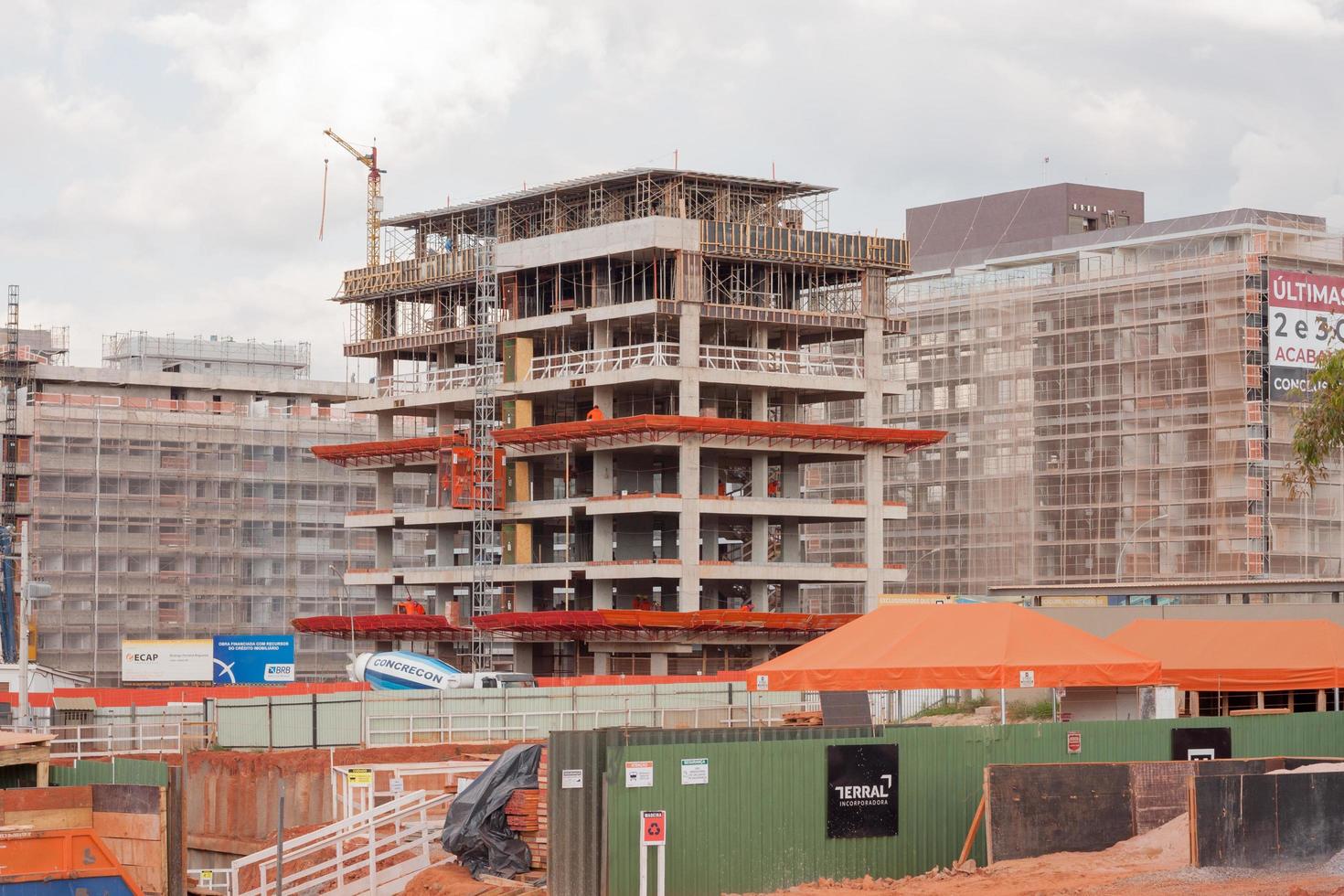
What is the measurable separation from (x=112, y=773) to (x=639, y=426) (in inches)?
1728

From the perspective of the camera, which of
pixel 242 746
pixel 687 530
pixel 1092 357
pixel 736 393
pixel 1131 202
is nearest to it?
pixel 242 746

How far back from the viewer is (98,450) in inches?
3999

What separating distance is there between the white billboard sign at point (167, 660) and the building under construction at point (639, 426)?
4.94 metres

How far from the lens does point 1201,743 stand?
107ft

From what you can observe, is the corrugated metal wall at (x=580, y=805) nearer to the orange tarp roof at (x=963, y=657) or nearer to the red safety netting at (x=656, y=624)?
the orange tarp roof at (x=963, y=657)

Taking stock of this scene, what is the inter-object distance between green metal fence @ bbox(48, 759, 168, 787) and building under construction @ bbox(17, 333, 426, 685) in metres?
62.5

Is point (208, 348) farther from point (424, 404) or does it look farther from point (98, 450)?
point (424, 404)

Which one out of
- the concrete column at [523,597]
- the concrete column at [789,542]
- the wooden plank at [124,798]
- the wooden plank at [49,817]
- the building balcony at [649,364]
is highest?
the building balcony at [649,364]

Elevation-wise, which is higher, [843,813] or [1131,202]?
[1131,202]

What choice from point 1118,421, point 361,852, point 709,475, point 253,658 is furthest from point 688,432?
point 361,852

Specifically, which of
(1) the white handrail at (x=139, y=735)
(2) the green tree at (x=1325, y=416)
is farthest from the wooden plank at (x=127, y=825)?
(2) the green tree at (x=1325, y=416)

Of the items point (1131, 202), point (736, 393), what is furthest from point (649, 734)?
point (1131, 202)

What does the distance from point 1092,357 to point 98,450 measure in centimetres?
4987

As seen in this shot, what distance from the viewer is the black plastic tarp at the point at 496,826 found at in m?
31.4
